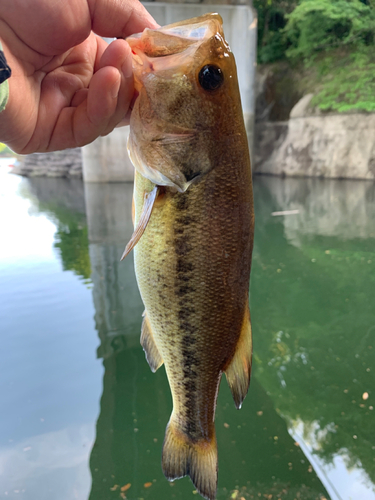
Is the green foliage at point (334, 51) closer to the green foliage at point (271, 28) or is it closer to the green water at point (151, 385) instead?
the green foliage at point (271, 28)

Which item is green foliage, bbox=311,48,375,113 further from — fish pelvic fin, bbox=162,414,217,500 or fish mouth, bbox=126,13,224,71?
fish pelvic fin, bbox=162,414,217,500

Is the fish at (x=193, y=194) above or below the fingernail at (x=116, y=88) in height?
below

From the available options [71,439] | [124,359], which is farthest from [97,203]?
[71,439]

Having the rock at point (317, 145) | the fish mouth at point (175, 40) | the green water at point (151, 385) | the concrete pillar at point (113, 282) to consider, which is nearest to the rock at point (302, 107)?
the rock at point (317, 145)

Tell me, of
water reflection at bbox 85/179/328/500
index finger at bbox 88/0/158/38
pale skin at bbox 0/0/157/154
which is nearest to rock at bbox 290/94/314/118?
water reflection at bbox 85/179/328/500

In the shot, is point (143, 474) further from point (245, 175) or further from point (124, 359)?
point (245, 175)

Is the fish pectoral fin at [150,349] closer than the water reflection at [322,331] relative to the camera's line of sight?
Yes

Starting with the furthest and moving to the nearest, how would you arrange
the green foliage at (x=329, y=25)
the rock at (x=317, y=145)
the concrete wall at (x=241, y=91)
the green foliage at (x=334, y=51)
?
the green foliage at (x=329, y=25), the green foliage at (x=334, y=51), the rock at (x=317, y=145), the concrete wall at (x=241, y=91)
